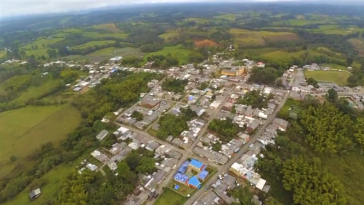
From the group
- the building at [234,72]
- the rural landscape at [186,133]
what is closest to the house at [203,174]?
the rural landscape at [186,133]

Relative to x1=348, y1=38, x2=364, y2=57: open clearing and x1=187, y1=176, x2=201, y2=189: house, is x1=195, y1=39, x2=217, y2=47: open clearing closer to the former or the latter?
x1=348, y1=38, x2=364, y2=57: open clearing

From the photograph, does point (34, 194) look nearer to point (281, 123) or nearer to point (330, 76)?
point (281, 123)

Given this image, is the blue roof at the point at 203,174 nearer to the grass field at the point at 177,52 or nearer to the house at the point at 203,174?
the house at the point at 203,174

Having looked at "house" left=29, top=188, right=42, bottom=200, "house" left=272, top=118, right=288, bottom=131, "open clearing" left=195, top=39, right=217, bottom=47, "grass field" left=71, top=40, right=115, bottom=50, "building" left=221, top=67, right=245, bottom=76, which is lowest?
"grass field" left=71, top=40, right=115, bottom=50

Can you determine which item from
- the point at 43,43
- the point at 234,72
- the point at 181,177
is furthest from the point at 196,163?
the point at 43,43

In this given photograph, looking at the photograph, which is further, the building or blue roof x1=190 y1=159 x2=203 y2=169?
the building

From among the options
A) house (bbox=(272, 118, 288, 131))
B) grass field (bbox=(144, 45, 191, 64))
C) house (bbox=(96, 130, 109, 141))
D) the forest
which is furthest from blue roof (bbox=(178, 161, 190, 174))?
grass field (bbox=(144, 45, 191, 64))

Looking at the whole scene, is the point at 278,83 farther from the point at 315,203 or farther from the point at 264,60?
the point at 315,203

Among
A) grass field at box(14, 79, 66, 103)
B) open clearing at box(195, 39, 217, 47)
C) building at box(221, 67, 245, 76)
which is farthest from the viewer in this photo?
open clearing at box(195, 39, 217, 47)
